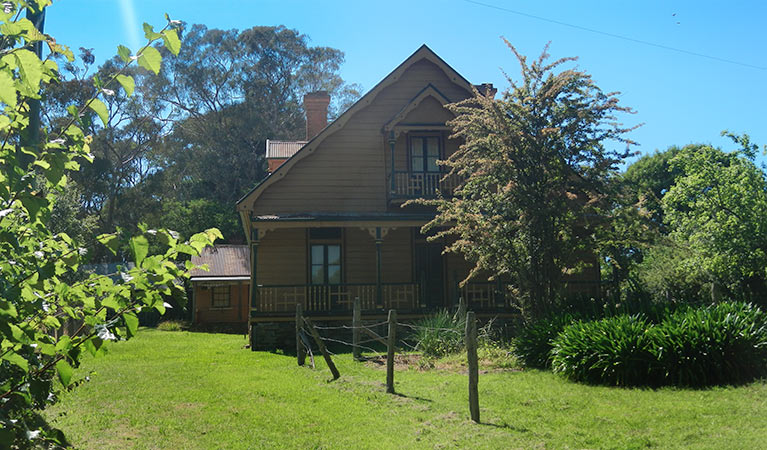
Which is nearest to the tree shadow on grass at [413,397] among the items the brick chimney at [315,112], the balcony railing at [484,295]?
the balcony railing at [484,295]

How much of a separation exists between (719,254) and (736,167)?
9.98 feet

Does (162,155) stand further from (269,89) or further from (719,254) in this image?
(719,254)

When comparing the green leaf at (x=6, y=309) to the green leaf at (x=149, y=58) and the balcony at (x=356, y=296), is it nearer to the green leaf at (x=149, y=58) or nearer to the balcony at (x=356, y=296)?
the green leaf at (x=149, y=58)

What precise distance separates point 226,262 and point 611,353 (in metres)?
27.4

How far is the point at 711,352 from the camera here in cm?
1045

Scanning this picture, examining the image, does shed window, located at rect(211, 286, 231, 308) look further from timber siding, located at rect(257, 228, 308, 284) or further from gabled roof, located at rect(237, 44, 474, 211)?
gabled roof, located at rect(237, 44, 474, 211)

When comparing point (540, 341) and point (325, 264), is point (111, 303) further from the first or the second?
point (325, 264)

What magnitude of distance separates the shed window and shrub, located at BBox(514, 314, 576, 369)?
75.8 ft

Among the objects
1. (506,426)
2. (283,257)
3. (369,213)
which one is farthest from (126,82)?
(283,257)

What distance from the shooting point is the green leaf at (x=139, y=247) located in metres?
3.02

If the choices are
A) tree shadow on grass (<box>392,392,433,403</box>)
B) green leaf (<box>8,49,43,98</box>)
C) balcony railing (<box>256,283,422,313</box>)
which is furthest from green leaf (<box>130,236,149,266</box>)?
balcony railing (<box>256,283,422,313</box>)

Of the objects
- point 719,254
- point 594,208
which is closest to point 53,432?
point 594,208

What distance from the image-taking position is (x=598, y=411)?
902cm

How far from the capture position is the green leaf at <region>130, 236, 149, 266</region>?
119 inches
